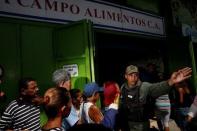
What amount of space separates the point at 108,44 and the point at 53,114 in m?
5.84

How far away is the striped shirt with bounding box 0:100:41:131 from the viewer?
4043 mm

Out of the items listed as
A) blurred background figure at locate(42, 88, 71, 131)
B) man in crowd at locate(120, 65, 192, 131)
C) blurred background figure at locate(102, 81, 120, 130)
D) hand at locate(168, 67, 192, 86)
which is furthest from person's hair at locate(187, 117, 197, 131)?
blurred background figure at locate(42, 88, 71, 131)

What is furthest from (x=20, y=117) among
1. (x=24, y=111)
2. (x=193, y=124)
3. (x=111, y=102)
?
(x=193, y=124)

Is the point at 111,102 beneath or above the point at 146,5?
beneath

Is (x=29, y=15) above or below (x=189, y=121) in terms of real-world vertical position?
above

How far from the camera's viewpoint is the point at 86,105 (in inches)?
165

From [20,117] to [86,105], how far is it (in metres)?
0.83

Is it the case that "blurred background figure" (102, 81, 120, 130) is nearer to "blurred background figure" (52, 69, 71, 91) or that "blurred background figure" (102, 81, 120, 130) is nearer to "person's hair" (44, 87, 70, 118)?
"blurred background figure" (52, 69, 71, 91)

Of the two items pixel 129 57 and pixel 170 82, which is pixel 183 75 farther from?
pixel 129 57

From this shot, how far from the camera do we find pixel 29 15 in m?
5.85

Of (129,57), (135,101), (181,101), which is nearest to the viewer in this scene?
(135,101)

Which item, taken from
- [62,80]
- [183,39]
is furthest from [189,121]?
[183,39]

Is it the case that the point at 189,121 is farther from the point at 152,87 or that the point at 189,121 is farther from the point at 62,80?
the point at 62,80

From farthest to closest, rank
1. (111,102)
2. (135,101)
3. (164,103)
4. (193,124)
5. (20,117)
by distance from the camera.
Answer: (164,103), (193,124), (135,101), (111,102), (20,117)
